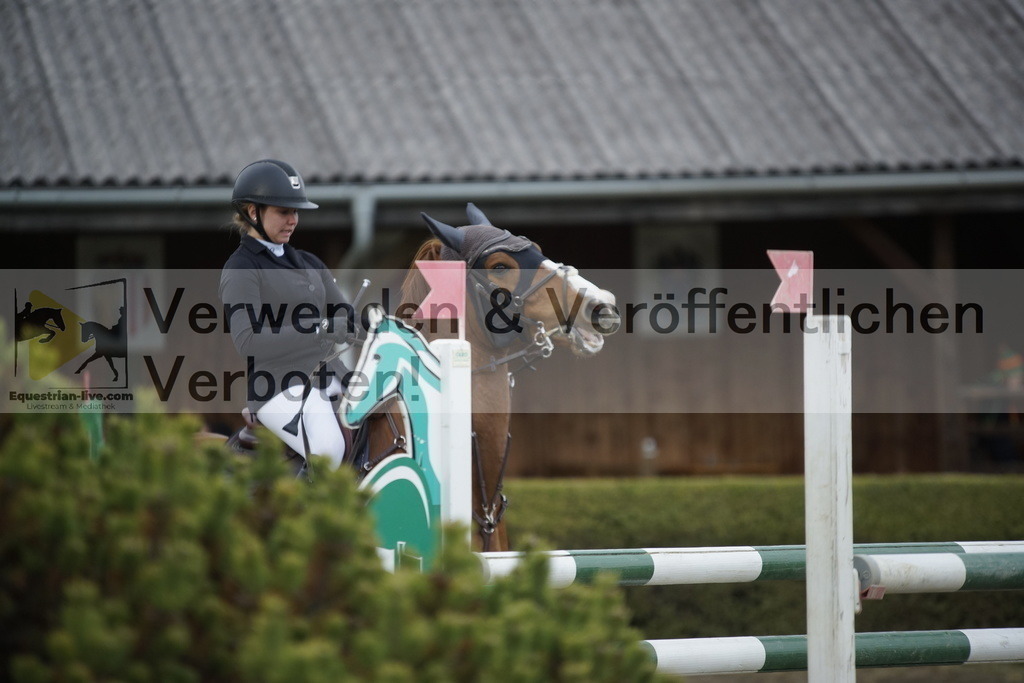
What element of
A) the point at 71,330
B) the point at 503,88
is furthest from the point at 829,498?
the point at 71,330

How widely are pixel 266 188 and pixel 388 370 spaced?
3.41 ft

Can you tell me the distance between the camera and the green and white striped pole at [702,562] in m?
3.45

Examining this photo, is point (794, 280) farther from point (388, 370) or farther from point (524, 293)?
point (388, 370)

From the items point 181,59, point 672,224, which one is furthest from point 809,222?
point 181,59

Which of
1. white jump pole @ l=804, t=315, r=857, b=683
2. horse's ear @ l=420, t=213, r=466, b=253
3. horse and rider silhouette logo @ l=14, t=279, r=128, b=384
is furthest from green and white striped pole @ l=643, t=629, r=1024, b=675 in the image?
horse and rider silhouette logo @ l=14, t=279, r=128, b=384

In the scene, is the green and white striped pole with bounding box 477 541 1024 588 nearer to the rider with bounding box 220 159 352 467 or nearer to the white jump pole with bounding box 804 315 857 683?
the white jump pole with bounding box 804 315 857 683

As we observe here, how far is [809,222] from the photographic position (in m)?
11.3

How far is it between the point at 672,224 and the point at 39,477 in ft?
32.6

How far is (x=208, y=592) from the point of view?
1.58 m

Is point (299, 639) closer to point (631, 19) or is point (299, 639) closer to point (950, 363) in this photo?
point (950, 363)

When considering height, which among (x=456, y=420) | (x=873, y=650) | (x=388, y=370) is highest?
(x=388, y=370)

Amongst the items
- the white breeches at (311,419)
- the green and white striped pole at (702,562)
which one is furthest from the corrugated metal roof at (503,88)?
the green and white striped pole at (702,562)

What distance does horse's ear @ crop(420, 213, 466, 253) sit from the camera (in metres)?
3.93

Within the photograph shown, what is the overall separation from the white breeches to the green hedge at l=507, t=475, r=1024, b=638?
3322mm
